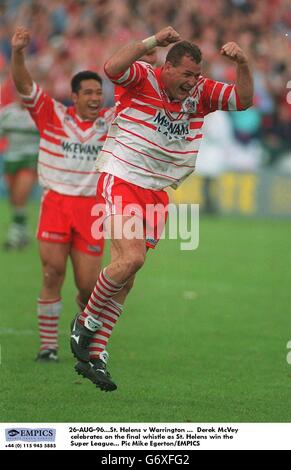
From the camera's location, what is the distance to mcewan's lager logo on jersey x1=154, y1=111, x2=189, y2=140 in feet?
26.2

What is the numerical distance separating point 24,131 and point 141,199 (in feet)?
26.4

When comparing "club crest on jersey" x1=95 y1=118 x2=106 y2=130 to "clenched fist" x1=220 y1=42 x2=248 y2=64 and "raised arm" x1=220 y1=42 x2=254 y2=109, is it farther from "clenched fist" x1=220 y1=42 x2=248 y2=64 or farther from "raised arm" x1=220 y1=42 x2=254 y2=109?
"clenched fist" x1=220 y1=42 x2=248 y2=64

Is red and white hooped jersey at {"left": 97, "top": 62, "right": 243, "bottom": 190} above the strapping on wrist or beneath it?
beneath

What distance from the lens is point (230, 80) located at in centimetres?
2145

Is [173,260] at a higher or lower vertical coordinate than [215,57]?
lower

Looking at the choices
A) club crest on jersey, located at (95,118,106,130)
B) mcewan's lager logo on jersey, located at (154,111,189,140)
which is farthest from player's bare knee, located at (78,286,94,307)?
mcewan's lager logo on jersey, located at (154,111,189,140)

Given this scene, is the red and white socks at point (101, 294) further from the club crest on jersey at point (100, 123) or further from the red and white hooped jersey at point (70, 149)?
the club crest on jersey at point (100, 123)

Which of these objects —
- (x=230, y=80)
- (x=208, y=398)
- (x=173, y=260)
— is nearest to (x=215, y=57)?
(x=230, y=80)

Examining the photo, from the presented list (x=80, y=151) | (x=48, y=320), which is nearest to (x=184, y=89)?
(x=80, y=151)

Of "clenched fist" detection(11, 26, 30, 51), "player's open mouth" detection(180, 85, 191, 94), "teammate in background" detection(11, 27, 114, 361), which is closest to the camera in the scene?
"player's open mouth" detection(180, 85, 191, 94)

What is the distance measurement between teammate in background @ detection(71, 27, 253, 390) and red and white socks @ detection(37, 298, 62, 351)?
132 centimetres

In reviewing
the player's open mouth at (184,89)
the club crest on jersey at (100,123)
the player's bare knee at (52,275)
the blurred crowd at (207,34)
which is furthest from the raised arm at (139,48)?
the blurred crowd at (207,34)
